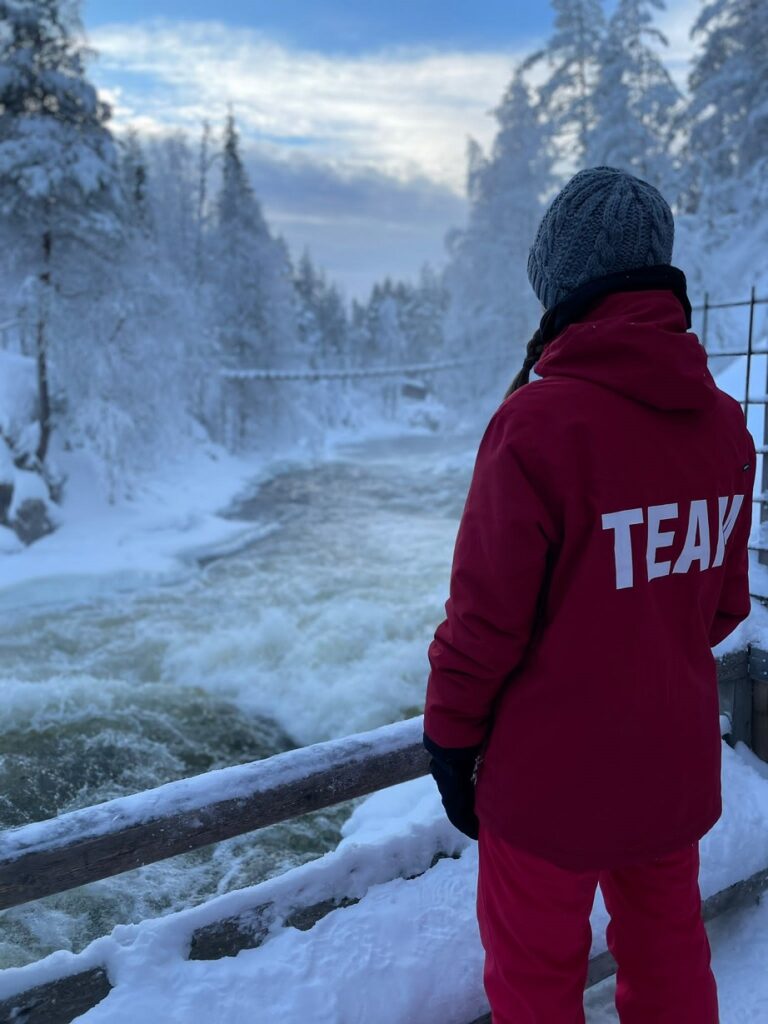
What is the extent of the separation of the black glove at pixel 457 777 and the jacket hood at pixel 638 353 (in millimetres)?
795

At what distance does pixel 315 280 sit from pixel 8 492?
60911mm

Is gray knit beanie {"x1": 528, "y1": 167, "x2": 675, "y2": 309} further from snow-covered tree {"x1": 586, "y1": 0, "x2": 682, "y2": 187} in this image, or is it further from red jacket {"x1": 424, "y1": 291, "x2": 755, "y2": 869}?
snow-covered tree {"x1": 586, "y1": 0, "x2": 682, "y2": 187}

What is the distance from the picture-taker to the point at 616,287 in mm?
1549

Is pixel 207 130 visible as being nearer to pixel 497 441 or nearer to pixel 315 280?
pixel 315 280

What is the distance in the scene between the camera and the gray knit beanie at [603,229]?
5.06 ft

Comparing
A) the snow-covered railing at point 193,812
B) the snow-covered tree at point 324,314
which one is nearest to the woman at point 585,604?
the snow-covered railing at point 193,812

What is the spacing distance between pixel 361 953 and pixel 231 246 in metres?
33.3

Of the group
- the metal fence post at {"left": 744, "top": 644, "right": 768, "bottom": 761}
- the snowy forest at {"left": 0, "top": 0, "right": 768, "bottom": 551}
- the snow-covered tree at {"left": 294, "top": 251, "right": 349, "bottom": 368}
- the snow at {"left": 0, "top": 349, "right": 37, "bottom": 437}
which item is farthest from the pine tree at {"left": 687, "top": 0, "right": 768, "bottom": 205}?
the snow-covered tree at {"left": 294, "top": 251, "right": 349, "bottom": 368}

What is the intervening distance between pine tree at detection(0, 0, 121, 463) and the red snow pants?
17.0 metres

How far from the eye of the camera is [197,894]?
15.1 ft

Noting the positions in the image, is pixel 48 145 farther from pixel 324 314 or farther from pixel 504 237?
pixel 324 314

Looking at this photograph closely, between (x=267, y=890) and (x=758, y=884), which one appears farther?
(x=758, y=884)

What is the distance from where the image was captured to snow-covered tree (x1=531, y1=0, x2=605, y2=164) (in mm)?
23906

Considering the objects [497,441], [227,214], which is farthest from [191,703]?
[227,214]
